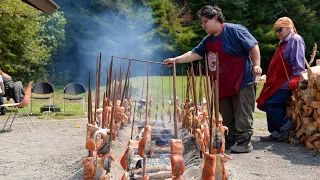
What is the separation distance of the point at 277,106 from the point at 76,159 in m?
3.32

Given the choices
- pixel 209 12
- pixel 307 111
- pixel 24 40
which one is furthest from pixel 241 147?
pixel 24 40

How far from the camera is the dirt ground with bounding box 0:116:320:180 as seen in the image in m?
4.34

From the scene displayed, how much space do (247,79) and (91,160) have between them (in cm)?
264

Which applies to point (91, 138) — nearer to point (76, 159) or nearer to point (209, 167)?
point (209, 167)

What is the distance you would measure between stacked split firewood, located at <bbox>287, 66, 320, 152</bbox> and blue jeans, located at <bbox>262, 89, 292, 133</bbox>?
12 cm

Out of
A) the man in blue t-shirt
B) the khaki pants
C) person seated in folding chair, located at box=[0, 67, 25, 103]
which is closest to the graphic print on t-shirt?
the man in blue t-shirt

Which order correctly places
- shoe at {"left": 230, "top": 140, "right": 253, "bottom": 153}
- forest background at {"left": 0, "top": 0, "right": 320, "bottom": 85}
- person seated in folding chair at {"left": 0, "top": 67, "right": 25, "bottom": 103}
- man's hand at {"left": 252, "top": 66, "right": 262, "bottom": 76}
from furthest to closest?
1. forest background at {"left": 0, "top": 0, "right": 320, "bottom": 85}
2. person seated in folding chair at {"left": 0, "top": 67, "right": 25, "bottom": 103}
3. shoe at {"left": 230, "top": 140, "right": 253, "bottom": 153}
4. man's hand at {"left": 252, "top": 66, "right": 262, "bottom": 76}

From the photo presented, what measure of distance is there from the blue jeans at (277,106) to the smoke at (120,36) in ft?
44.7

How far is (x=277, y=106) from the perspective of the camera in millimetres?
6344

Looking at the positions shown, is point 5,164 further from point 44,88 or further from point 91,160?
point 44,88

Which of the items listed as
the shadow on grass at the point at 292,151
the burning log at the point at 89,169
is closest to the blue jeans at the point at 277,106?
the shadow on grass at the point at 292,151

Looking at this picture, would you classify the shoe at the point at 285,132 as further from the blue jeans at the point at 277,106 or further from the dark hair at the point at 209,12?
the dark hair at the point at 209,12

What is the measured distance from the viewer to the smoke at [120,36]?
20.1 metres

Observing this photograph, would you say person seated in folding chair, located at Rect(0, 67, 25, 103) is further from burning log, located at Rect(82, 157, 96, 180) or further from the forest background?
burning log, located at Rect(82, 157, 96, 180)
